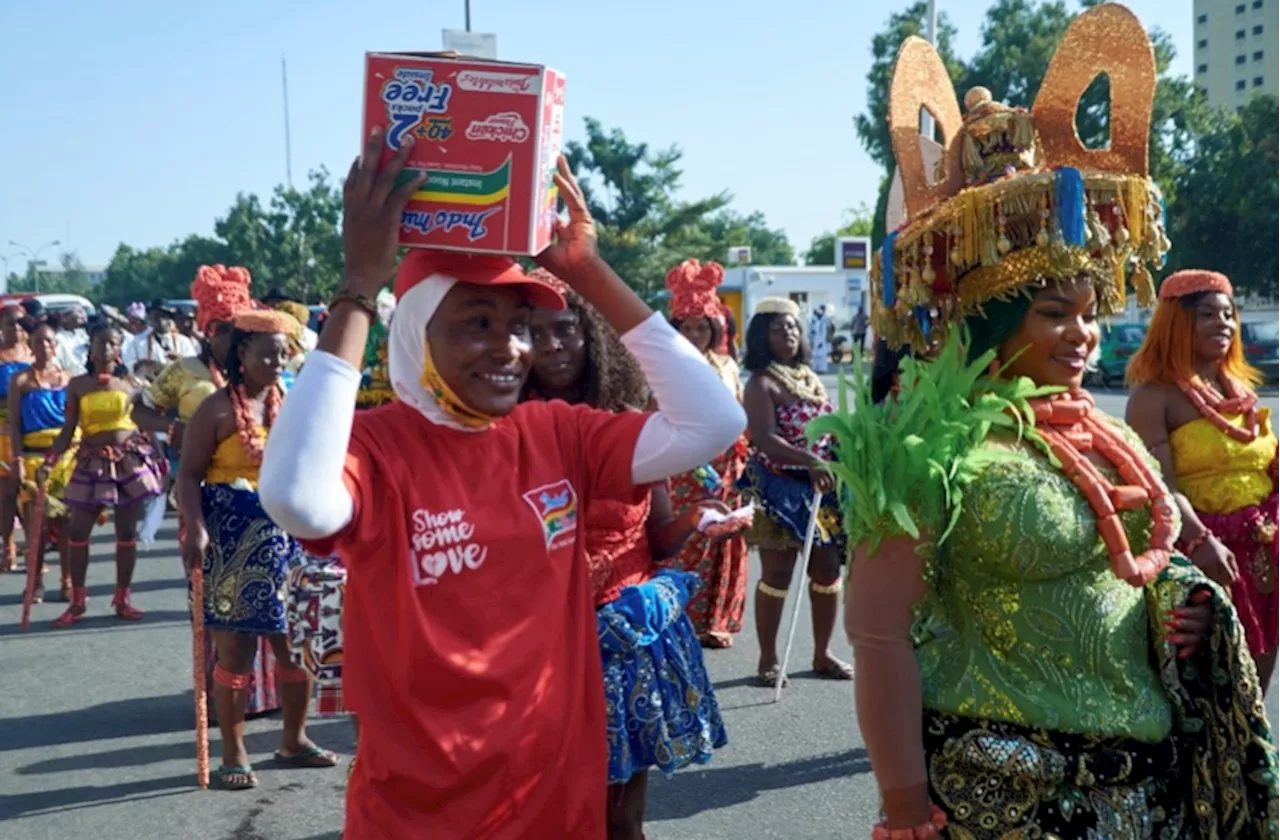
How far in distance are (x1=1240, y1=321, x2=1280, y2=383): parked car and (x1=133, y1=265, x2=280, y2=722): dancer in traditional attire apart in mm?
21409

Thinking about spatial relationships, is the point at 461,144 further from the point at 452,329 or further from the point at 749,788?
the point at 749,788

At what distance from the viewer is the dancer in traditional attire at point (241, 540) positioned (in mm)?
5629

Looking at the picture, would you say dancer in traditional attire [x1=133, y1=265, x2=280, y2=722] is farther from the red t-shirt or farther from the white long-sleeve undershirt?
the white long-sleeve undershirt

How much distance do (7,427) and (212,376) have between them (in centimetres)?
384

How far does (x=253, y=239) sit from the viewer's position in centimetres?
5056

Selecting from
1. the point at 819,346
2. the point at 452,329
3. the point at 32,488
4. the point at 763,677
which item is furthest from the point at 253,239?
the point at 452,329

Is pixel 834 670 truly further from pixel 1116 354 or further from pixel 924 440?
pixel 1116 354

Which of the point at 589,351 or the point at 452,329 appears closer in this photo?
the point at 452,329

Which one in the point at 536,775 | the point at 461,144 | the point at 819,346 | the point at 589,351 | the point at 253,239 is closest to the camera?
the point at 461,144

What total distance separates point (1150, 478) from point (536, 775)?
4.69 feet

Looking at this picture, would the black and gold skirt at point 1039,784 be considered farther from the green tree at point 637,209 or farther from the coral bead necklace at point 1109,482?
the green tree at point 637,209

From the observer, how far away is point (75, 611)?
8.91m

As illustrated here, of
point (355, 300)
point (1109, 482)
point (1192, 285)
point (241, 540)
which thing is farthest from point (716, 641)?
point (355, 300)

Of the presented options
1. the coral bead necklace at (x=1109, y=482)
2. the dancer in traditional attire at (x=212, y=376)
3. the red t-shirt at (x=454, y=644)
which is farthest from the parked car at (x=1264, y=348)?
the red t-shirt at (x=454, y=644)
